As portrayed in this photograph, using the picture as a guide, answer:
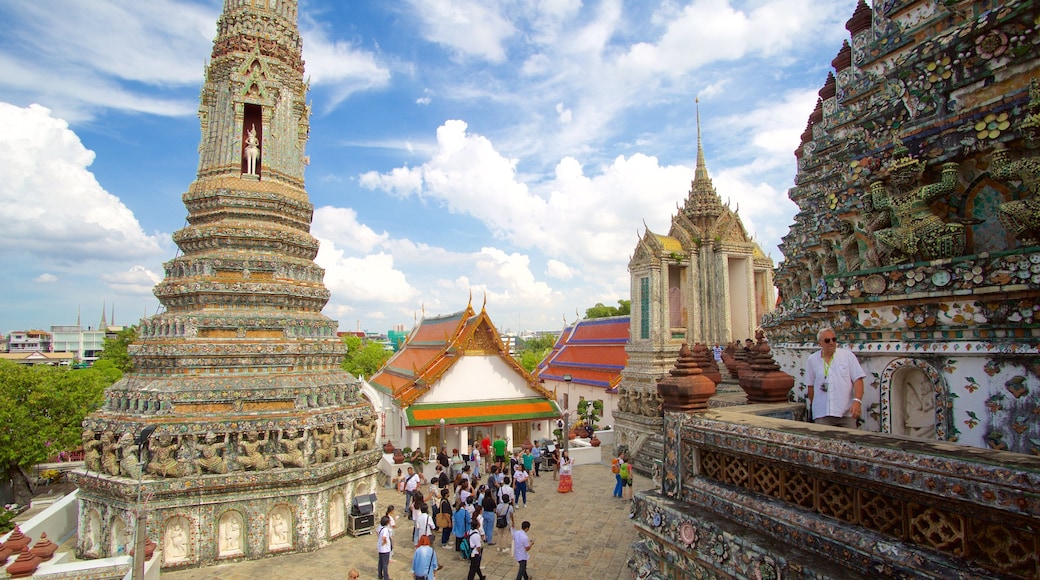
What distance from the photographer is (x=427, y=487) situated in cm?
1761

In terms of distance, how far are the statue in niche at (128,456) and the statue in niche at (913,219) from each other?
12.6m

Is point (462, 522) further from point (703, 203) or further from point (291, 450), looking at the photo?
point (703, 203)

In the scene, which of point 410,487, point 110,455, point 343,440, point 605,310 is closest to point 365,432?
point 343,440

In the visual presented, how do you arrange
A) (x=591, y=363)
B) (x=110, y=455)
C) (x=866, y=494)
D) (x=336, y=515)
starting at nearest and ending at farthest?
1. (x=866, y=494)
2. (x=110, y=455)
3. (x=336, y=515)
4. (x=591, y=363)

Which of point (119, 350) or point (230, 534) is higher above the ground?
point (119, 350)

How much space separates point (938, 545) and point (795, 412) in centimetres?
292

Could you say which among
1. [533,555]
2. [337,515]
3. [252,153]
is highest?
[252,153]

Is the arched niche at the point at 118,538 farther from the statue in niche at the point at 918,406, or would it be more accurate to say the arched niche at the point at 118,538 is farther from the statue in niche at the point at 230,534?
the statue in niche at the point at 918,406

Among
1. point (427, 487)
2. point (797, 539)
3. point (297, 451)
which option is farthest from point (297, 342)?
point (797, 539)

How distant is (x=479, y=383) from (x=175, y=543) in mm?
13085

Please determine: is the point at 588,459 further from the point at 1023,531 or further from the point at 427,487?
the point at 1023,531

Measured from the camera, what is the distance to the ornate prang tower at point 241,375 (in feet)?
35.0

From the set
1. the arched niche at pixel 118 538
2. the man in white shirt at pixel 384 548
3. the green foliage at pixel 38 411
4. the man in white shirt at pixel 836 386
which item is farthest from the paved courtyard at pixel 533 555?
the green foliage at pixel 38 411

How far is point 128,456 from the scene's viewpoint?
10719 millimetres
